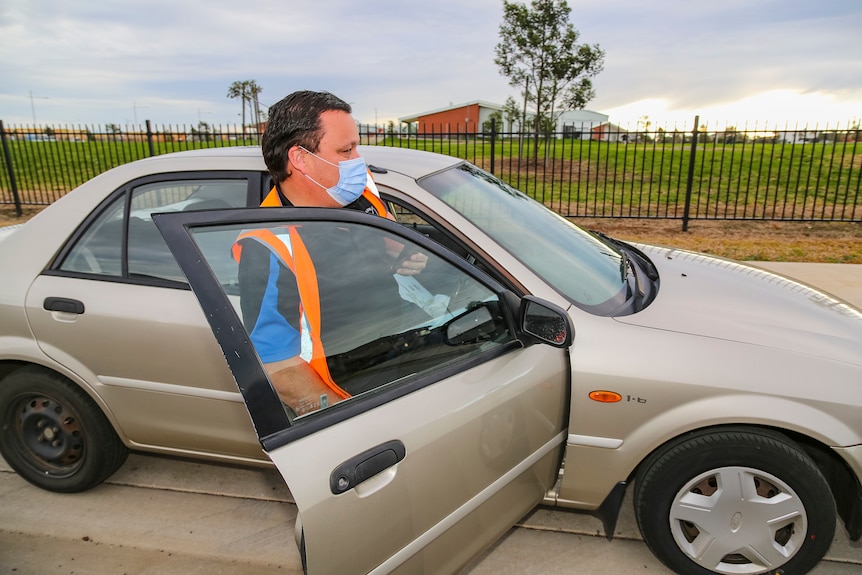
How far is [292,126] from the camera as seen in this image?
205cm

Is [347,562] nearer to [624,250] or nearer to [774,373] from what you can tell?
[774,373]

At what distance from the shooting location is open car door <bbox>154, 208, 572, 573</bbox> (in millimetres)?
1401

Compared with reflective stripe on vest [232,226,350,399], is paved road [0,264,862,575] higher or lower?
lower

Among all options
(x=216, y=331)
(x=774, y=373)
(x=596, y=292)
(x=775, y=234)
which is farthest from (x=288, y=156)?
(x=775, y=234)

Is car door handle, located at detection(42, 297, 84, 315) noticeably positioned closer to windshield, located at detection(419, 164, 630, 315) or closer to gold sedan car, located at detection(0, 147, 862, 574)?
gold sedan car, located at detection(0, 147, 862, 574)

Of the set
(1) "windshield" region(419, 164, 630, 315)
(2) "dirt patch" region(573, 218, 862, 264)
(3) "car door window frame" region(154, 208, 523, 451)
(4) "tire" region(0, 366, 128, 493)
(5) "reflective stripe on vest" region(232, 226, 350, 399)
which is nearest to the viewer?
(3) "car door window frame" region(154, 208, 523, 451)

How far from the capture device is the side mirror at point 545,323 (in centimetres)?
182

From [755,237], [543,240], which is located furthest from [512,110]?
[543,240]

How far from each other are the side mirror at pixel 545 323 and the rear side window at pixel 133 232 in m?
1.45

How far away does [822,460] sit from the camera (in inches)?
87.4

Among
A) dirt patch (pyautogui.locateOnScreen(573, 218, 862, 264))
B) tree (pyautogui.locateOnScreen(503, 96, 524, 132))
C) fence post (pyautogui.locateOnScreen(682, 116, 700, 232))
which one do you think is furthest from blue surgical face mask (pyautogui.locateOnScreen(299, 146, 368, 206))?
tree (pyautogui.locateOnScreen(503, 96, 524, 132))

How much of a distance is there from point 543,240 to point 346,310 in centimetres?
129

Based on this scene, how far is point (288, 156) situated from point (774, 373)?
1933 mm

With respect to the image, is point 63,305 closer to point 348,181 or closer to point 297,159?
point 297,159
